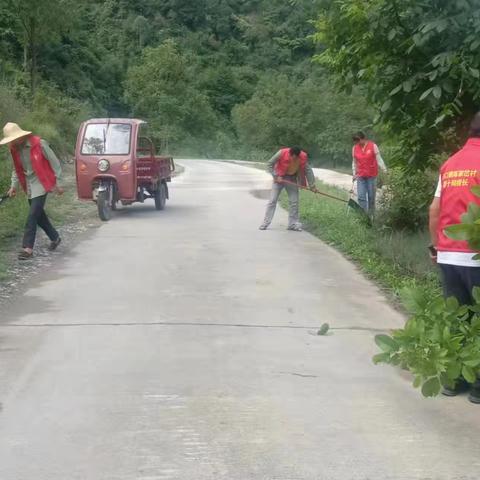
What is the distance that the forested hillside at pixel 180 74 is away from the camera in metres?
31.3

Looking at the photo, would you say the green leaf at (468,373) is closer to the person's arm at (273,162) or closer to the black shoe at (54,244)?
the black shoe at (54,244)

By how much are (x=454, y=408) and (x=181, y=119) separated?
2628 inches

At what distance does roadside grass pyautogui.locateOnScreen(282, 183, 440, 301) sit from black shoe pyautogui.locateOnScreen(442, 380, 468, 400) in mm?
1779

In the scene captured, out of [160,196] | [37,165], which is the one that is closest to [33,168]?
[37,165]

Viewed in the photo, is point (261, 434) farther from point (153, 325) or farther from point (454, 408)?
point (153, 325)

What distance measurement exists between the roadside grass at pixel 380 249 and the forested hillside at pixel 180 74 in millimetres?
3225

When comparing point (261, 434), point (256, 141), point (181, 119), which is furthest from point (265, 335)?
point (181, 119)

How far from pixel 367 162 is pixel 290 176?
52.7 inches

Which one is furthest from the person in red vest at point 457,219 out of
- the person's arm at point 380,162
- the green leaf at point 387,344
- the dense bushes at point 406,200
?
the person's arm at point 380,162

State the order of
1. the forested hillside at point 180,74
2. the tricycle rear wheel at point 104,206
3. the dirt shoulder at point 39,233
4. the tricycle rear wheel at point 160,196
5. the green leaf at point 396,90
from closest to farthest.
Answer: the green leaf at point 396,90 → the dirt shoulder at point 39,233 → the tricycle rear wheel at point 104,206 → the tricycle rear wheel at point 160,196 → the forested hillside at point 180,74

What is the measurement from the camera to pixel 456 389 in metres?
5.38

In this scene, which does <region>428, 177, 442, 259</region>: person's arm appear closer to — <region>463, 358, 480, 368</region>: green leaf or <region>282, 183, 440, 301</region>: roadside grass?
<region>463, 358, 480, 368</region>: green leaf

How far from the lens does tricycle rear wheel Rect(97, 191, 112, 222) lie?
14.7m

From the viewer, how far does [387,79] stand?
8.34 m
